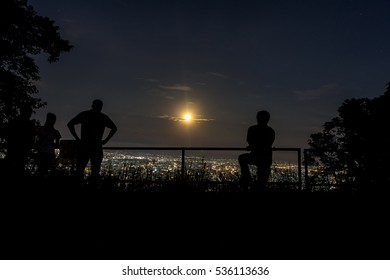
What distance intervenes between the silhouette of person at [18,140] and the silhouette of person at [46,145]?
523 millimetres

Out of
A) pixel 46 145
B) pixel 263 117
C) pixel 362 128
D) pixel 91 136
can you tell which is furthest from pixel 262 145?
pixel 362 128

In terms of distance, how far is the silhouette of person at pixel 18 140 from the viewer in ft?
21.1

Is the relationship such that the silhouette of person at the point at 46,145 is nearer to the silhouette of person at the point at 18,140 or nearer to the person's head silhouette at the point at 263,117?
the silhouette of person at the point at 18,140

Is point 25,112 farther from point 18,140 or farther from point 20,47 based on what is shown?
point 20,47

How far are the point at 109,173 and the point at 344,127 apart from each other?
88.5 feet

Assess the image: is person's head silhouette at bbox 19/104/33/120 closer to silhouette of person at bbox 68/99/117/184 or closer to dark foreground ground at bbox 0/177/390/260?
silhouette of person at bbox 68/99/117/184

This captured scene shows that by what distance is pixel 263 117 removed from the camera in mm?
6285

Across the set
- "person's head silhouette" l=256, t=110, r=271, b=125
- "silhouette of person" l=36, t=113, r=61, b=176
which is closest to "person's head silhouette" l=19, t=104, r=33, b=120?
"silhouette of person" l=36, t=113, r=61, b=176

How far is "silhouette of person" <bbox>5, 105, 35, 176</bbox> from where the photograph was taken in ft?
21.1

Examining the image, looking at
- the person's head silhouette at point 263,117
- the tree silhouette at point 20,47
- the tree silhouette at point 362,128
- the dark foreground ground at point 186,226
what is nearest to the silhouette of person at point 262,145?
the person's head silhouette at point 263,117

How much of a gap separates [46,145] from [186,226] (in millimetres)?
4620

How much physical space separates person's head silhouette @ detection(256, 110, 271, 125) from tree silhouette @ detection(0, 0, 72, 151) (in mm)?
14773

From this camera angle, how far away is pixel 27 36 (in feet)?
58.4
